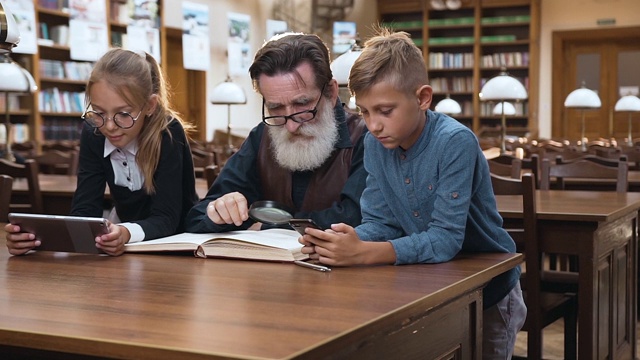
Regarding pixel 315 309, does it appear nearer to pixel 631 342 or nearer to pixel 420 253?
pixel 420 253

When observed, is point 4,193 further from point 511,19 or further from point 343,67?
point 511,19

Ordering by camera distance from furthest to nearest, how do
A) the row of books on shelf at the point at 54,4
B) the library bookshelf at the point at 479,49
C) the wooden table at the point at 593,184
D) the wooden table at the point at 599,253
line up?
the library bookshelf at the point at 479,49
the row of books on shelf at the point at 54,4
the wooden table at the point at 593,184
the wooden table at the point at 599,253

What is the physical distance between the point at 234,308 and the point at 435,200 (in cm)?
63

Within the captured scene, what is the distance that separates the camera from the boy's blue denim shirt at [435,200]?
64.4 inches

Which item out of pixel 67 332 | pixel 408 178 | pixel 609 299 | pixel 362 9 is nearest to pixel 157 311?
pixel 67 332

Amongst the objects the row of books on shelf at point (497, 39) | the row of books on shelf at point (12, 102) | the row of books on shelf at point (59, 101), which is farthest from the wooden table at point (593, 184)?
the row of books on shelf at point (497, 39)

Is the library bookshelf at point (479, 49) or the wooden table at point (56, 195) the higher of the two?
the library bookshelf at point (479, 49)

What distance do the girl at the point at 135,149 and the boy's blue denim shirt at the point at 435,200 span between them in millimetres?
545

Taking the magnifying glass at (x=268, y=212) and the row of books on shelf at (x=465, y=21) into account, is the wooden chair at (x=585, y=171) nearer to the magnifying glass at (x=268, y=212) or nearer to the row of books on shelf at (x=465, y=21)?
the magnifying glass at (x=268, y=212)

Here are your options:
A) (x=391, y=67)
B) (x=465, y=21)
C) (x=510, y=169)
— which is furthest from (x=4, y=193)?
(x=465, y=21)

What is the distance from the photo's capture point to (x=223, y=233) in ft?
6.50

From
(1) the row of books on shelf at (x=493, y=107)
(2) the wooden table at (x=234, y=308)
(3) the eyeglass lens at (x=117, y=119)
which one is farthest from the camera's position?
(1) the row of books on shelf at (x=493, y=107)

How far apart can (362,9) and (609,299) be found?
1269 cm

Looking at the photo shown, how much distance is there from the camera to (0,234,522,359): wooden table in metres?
1.01
